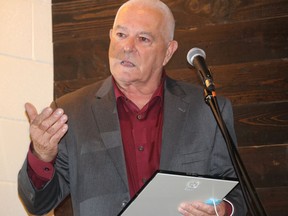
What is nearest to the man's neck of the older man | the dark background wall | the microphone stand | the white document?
the older man

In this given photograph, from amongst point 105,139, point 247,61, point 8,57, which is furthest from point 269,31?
point 8,57

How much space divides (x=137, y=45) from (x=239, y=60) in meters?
0.70

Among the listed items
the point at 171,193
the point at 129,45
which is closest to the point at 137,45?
the point at 129,45

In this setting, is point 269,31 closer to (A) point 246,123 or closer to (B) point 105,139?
Result: (A) point 246,123

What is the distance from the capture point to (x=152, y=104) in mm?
2561

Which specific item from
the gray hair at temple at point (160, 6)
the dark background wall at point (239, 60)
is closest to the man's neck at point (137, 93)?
the gray hair at temple at point (160, 6)

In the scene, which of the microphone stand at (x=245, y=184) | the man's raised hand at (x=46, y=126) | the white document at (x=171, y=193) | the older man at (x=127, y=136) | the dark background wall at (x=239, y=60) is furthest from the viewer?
the dark background wall at (x=239, y=60)

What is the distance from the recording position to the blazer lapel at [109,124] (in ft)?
7.63

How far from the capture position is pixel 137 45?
8.31 feet

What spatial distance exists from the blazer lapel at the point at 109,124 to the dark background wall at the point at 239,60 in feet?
2.04

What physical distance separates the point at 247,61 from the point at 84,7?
0.93 meters

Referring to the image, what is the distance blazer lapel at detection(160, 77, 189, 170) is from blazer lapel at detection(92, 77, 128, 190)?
0.16 metres

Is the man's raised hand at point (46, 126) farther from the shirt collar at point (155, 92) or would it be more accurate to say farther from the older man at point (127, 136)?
the shirt collar at point (155, 92)

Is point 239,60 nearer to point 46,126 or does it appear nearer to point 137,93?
point 137,93
